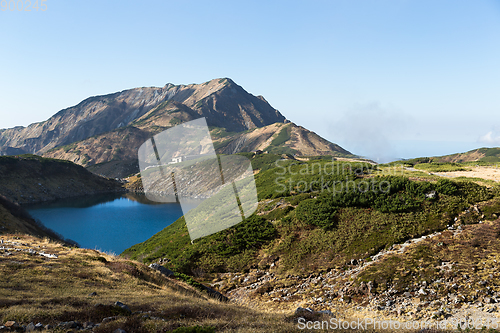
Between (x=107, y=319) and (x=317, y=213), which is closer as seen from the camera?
(x=107, y=319)

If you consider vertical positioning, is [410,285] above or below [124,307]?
below

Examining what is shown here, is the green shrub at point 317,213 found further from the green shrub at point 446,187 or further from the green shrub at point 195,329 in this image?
the green shrub at point 195,329

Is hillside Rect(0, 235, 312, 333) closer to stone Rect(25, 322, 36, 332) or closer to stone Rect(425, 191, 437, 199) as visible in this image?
stone Rect(25, 322, 36, 332)

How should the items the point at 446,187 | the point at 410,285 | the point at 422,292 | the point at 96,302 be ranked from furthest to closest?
the point at 446,187
the point at 410,285
the point at 422,292
the point at 96,302

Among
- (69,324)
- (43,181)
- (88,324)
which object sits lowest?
(88,324)

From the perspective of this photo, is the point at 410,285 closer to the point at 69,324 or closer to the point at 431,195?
the point at 431,195

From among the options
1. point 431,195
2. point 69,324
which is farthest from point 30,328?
point 431,195

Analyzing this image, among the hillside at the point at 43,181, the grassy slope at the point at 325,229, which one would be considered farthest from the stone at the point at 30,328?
the hillside at the point at 43,181
